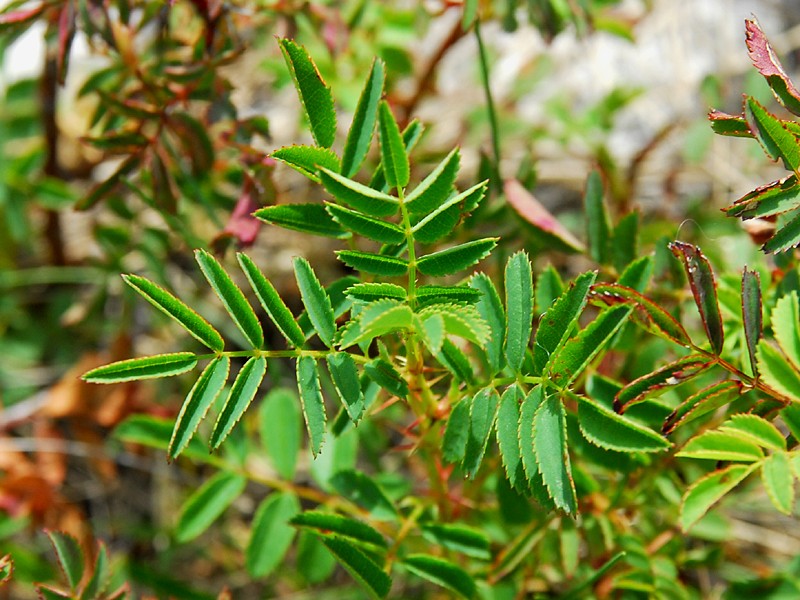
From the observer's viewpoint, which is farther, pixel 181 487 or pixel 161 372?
pixel 181 487

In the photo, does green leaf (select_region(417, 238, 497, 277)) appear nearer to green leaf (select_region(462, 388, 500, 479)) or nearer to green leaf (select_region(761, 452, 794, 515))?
green leaf (select_region(462, 388, 500, 479))

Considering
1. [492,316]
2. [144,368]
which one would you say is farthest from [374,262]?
[144,368]

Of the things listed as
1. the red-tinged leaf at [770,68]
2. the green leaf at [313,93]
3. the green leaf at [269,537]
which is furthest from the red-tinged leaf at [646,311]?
the green leaf at [269,537]

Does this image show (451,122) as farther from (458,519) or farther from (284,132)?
(458,519)

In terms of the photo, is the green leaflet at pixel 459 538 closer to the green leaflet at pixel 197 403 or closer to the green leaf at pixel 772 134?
the green leaflet at pixel 197 403

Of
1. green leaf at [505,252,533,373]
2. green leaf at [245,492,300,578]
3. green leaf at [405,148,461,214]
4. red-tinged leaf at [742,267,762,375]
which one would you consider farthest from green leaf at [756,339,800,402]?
green leaf at [245,492,300,578]

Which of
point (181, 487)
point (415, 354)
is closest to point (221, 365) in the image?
point (415, 354)

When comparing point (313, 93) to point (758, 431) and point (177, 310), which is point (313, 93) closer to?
point (177, 310)
